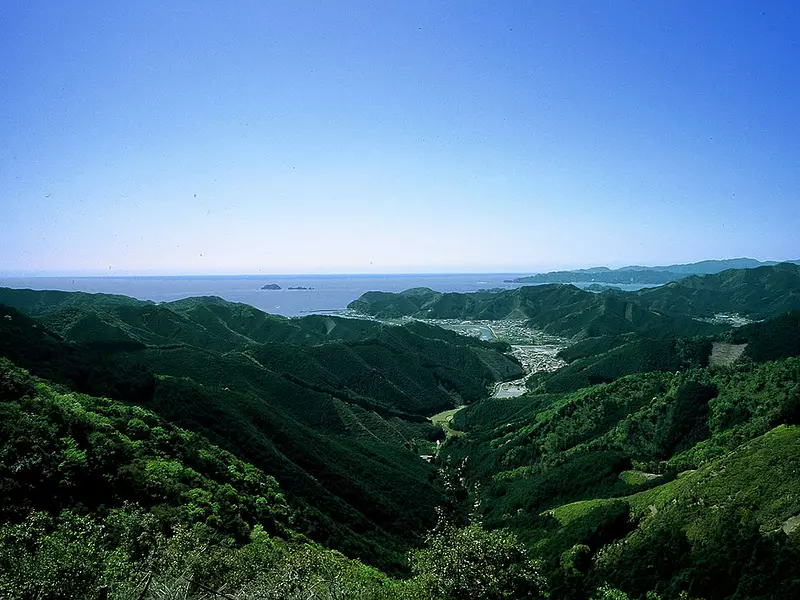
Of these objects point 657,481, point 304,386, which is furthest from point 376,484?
point 304,386

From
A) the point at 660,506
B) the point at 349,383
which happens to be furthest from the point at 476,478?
the point at 349,383

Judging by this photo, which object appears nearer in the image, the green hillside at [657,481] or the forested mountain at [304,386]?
the green hillside at [657,481]

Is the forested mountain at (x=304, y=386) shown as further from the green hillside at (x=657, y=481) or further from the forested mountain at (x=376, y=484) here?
the green hillside at (x=657, y=481)

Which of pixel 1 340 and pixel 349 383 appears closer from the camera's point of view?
pixel 1 340

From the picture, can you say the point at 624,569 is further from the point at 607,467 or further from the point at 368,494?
the point at 368,494

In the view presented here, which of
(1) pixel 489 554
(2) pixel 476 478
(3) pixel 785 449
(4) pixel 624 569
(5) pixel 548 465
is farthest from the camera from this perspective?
(2) pixel 476 478

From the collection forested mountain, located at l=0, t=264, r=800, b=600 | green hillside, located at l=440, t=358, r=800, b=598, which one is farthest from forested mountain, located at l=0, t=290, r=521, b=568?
green hillside, located at l=440, t=358, r=800, b=598

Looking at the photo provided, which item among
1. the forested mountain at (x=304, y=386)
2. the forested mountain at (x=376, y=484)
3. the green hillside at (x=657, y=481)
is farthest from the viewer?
the forested mountain at (x=304, y=386)

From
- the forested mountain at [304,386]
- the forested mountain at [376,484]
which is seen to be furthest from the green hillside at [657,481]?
the forested mountain at [304,386]
